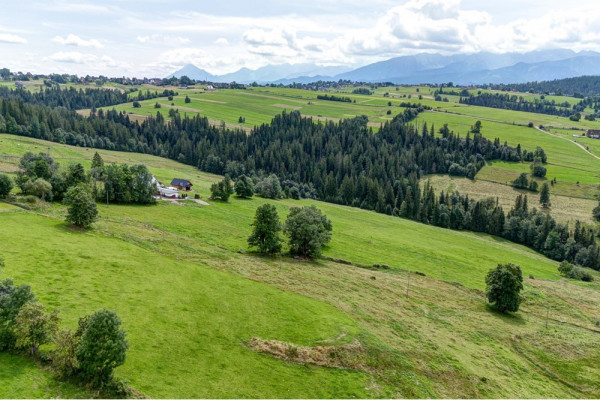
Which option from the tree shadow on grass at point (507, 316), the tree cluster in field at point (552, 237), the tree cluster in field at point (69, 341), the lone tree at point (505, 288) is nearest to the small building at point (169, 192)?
the tree cluster in field at point (69, 341)

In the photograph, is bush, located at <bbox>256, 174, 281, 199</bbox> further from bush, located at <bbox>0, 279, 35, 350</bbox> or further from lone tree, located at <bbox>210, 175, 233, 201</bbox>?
bush, located at <bbox>0, 279, 35, 350</bbox>

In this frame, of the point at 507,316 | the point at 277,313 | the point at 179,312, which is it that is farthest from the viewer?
the point at 507,316

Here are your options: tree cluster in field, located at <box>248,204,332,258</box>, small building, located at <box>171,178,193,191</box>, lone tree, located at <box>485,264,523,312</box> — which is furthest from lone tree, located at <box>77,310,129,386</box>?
small building, located at <box>171,178,193,191</box>

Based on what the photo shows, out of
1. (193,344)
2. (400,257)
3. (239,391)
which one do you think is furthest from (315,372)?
(400,257)

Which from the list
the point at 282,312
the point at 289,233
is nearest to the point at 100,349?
the point at 282,312

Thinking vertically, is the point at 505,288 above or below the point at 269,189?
below

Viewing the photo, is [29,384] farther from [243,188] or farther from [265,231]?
[243,188]
